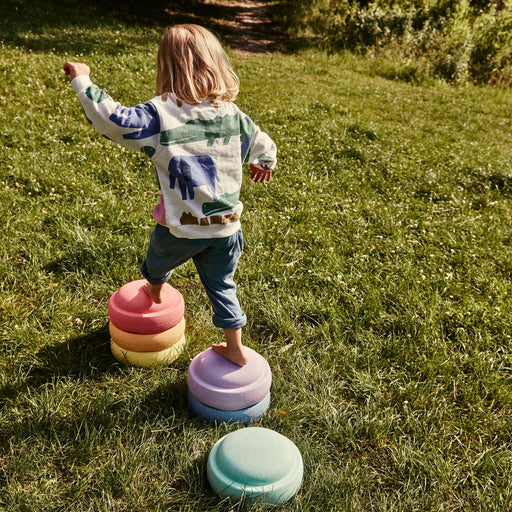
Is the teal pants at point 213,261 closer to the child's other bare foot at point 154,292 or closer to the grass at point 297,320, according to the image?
the child's other bare foot at point 154,292

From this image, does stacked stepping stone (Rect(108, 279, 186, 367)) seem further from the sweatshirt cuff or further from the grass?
the sweatshirt cuff

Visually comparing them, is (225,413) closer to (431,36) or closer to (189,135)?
(189,135)

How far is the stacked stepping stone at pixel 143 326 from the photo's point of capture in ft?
11.1

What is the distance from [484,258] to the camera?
5.51 meters

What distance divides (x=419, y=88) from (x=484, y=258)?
847 cm

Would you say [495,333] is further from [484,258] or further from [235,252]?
[235,252]

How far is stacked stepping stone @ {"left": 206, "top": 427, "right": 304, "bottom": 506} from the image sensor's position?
2623mm

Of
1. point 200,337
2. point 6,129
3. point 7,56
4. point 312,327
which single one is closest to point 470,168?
point 312,327

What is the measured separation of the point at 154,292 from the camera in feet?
11.3

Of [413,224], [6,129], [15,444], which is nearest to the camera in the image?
[15,444]

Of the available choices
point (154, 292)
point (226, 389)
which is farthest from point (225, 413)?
point (154, 292)

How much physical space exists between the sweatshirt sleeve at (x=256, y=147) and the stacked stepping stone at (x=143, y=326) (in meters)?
1.12

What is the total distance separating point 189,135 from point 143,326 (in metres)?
1.35

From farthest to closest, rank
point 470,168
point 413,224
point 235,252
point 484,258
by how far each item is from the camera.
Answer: point 470,168, point 413,224, point 484,258, point 235,252
